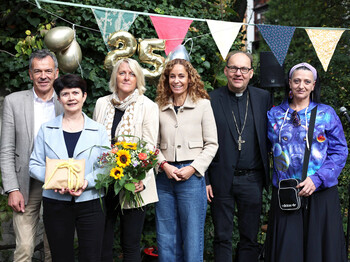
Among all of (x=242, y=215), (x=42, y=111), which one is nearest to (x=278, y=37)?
(x=242, y=215)

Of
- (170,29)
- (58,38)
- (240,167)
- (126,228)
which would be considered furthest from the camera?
(170,29)

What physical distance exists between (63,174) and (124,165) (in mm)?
441

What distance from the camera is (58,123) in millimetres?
3389

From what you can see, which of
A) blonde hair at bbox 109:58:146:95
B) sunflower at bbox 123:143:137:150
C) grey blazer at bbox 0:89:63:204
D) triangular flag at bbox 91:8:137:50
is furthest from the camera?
triangular flag at bbox 91:8:137:50

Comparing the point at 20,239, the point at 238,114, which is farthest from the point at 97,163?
the point at 238,114

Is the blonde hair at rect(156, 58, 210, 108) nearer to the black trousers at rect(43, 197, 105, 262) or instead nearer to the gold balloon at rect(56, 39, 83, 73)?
the gold balloon at rect(56, 39, 83, 73)

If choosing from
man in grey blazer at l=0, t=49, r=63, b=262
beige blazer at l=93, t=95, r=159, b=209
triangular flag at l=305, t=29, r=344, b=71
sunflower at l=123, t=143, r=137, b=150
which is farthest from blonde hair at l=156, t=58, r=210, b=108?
triangular flag at l=305, t=29, r=344, b=71

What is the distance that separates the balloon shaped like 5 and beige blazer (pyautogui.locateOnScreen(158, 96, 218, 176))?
115 centimetres

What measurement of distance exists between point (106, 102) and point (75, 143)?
0.56 m

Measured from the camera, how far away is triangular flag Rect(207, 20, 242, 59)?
463 cm

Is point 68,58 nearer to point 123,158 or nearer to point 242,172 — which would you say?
point 123,158

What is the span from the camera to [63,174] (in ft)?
10.4

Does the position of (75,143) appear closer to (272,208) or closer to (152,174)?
(152,174)

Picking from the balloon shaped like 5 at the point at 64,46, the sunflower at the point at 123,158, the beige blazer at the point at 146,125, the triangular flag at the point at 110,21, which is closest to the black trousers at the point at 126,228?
the beige blazer at the point at 146,125
